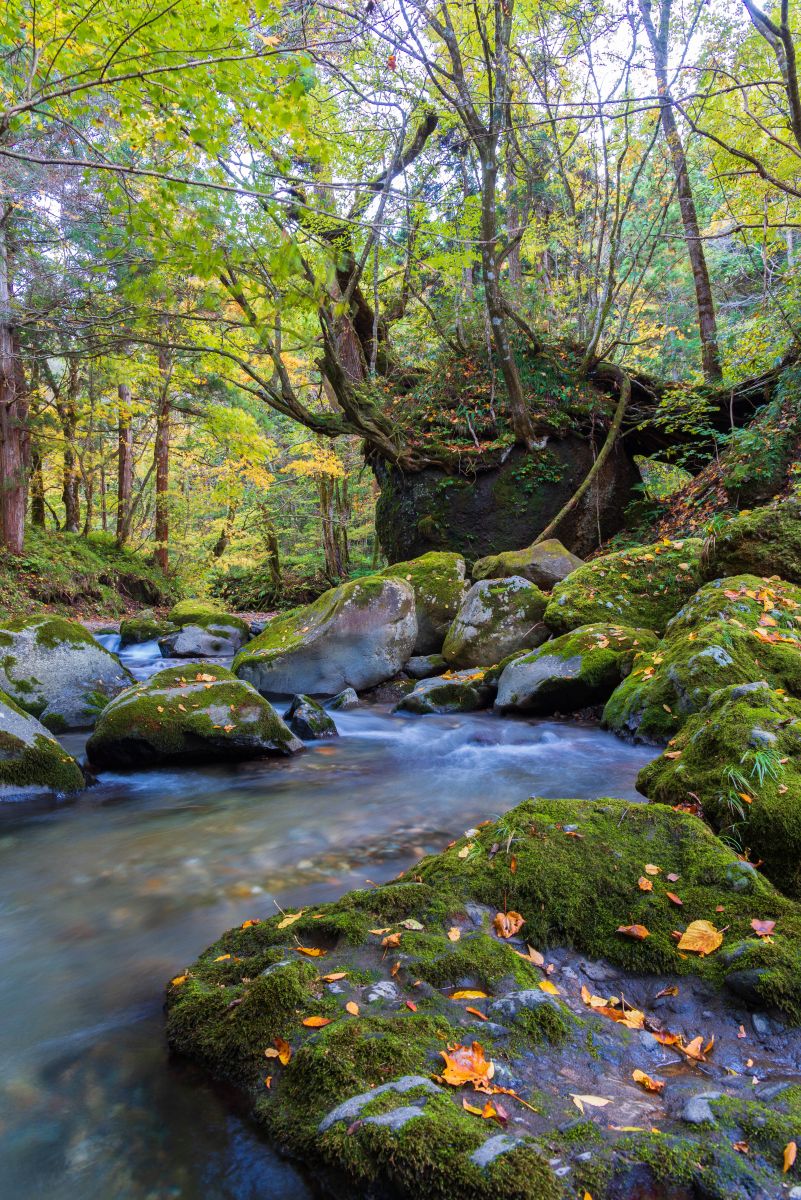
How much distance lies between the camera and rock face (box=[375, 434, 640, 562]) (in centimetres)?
1281

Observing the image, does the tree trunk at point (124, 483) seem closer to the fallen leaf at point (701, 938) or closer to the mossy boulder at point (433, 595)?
the mossy boulder at point (433, 595)

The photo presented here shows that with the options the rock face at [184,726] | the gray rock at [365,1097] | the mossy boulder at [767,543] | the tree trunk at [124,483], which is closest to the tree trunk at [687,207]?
the mossy boulder at [767,543]

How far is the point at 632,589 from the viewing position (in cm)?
764

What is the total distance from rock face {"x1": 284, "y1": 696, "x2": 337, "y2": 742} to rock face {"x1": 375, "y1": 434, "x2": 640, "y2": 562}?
676cm

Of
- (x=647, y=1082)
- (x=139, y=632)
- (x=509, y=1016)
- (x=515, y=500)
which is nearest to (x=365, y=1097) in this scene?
(x=509, y=1016)

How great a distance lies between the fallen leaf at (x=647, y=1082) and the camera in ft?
5.10

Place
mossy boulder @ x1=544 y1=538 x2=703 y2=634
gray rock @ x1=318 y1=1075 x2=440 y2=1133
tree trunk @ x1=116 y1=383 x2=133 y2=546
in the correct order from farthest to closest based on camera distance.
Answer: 1. tree trunk @ x1=116 y1=383 x2=133 y2=546
2. mossy boulder @ x1=544 y1=538 x2=703 y2=634
3. gray rock @ x1=318 y1=1075 x2=440 y2=1133

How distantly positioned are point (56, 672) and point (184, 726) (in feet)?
7.16

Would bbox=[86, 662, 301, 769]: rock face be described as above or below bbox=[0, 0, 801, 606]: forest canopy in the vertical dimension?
below

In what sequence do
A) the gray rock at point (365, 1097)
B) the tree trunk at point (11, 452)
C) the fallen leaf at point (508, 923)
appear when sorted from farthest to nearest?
1. the tree trunk at point (11, 452)
2. the fallen leaf at point (508, 923)
3. the gray rock at point (365, 1097)

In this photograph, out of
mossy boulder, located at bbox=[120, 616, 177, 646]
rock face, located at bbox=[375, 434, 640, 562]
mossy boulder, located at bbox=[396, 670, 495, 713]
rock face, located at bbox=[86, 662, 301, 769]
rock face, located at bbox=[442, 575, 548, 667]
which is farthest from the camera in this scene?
rock face, located at bbox=[375, 434, 640, 562]

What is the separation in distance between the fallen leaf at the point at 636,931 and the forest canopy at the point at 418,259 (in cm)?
330

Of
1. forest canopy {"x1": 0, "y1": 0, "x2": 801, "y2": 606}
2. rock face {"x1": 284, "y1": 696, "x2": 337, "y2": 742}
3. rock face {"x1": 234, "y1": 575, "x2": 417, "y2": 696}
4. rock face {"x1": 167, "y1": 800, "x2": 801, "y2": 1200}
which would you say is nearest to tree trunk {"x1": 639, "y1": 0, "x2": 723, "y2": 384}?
forest canopy {"x1": 0, "y1": 0, "x2": 801, "y2": 606}

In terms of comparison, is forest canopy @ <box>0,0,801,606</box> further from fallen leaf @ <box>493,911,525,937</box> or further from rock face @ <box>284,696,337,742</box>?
rock face @ <box>284,696,337,742</box>
